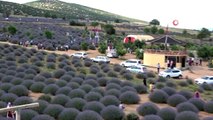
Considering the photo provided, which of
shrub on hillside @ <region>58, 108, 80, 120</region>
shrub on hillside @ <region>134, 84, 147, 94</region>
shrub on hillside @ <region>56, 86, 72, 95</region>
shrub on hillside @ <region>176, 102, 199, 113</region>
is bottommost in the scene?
shrub on hillside @ <region>134, 84, 147, 94</region>

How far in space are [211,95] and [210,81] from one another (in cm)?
721

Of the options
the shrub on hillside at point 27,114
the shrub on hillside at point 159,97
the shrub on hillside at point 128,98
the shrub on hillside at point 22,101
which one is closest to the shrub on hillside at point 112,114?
the shrub on hillside at point 27,114

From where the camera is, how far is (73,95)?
91.6 ft

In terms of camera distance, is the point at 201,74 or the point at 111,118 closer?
the point at 111,118

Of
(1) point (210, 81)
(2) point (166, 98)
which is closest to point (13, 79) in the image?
(2) point (166, 98)

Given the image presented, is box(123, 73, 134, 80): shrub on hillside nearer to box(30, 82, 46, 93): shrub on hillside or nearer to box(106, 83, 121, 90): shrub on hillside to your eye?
box(106, 83, 121, 90): shrub on hillside

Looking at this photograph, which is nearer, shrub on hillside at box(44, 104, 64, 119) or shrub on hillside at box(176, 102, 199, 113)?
shrub on hillside at box(44, 104, 64, 119)

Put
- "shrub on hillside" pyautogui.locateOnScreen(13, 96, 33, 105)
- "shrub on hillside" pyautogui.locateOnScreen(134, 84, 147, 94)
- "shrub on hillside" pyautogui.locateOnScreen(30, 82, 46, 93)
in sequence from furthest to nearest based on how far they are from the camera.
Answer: "shrub on hillside" pyautogui.locateOnScreen(134, 84, 147, 94) → "shrub on hillside" pyautogui.locateOnScreen(30, 82, 46, 93) → "shrub on hillside" pyautogui.locateOnScreen(13, 96, 33, 105)

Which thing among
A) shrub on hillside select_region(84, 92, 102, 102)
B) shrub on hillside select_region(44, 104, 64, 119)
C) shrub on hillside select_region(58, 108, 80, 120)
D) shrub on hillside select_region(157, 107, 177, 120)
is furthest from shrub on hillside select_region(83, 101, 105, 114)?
shrub on hillside select_region(84, 92, 102, 102)

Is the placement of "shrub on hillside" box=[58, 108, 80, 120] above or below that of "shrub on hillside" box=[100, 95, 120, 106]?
above

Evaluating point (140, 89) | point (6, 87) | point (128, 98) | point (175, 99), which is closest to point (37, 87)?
point (6, 87)

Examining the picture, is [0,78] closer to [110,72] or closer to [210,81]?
[110,72]

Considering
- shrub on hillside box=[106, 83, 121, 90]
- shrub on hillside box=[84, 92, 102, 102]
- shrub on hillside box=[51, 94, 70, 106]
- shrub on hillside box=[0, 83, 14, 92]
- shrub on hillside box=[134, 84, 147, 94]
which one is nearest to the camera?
shrub on hillside box=[51, 94, 70, 106]

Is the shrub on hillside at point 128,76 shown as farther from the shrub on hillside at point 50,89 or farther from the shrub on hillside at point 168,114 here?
the shrub on hillside at point 168,114
